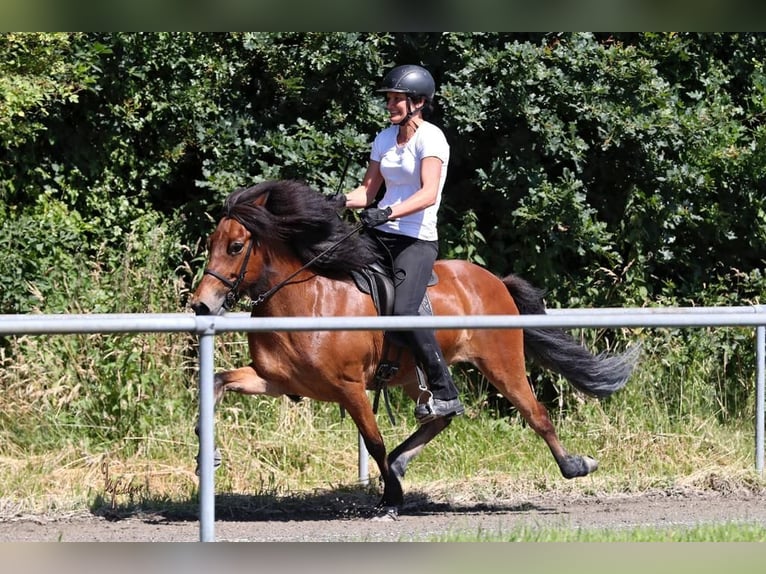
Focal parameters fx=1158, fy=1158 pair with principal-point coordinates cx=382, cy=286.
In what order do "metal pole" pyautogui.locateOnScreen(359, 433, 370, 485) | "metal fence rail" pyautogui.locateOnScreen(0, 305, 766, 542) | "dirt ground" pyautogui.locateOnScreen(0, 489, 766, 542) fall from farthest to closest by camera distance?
"metal pole" pyautogui.locateOnScreen(359, 433, 370, 485)
"dirt ground" pyautogui.locateOnScreen(0, 489, 766, 542)
"metal fence rail" pyautogui.locateOnScreen(0, 305, 766, 542)

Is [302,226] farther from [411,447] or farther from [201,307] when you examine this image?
[411,447]

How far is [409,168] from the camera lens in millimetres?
7121

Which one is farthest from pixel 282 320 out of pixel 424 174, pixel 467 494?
pixel 467 494

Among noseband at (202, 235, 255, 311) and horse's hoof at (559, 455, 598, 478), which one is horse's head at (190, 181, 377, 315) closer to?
noseband at (202, 235, 255, 311)

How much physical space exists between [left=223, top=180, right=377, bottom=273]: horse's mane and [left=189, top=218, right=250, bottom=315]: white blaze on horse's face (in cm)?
10

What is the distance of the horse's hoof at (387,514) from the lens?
7.04 m

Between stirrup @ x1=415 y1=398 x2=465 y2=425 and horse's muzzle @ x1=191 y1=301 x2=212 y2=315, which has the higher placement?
horse's muzzle @ x1=191 y1=301 x2=212 y2=315

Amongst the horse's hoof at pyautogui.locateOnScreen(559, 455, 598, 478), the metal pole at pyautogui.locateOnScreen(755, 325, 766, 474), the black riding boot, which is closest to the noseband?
the black riding boot

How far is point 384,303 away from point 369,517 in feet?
4.41

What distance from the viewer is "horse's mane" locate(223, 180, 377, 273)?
7.16 metres

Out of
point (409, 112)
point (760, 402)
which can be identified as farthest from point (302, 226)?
point (760, 402)

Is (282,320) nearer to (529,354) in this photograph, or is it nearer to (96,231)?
(529,354)

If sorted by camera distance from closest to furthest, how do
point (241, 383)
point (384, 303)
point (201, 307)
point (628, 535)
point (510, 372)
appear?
1. point (628, 535)
2. point (201, 307)
3. point (241, 383)
4. point (384, 303)
5. point (510, 372)

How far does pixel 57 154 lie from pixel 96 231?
837 mm
